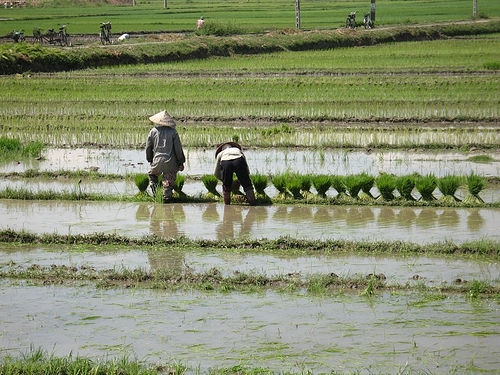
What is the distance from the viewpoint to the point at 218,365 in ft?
16.8

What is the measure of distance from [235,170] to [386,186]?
1.40 m

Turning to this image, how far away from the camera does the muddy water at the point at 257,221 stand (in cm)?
803

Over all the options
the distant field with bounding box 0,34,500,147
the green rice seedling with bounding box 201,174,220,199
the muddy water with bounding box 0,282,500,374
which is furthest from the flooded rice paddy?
the distant field with bounding box 0,34,500,147

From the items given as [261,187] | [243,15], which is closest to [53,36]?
[243,15]

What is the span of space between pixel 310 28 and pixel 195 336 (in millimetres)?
27251

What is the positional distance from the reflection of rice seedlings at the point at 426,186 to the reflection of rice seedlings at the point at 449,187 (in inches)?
3.1

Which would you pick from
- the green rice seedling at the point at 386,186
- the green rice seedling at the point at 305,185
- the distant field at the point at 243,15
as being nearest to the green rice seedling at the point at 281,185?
the green rice seedling at the point at 305,185

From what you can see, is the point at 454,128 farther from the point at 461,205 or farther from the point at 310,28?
the point at 310,28

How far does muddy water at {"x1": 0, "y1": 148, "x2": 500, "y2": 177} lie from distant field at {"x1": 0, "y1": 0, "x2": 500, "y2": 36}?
19.8m

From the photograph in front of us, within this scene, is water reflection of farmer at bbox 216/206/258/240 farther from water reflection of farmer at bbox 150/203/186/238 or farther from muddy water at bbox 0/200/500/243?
water reflection of farmer at bbox 150/203/186/238

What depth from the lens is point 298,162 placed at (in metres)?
11.4

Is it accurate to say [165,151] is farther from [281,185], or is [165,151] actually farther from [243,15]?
[243,15]

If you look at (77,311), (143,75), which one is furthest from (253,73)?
(77,311)

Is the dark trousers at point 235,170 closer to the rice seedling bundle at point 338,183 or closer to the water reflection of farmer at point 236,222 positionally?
the water reflection of farmer at point 236,222
